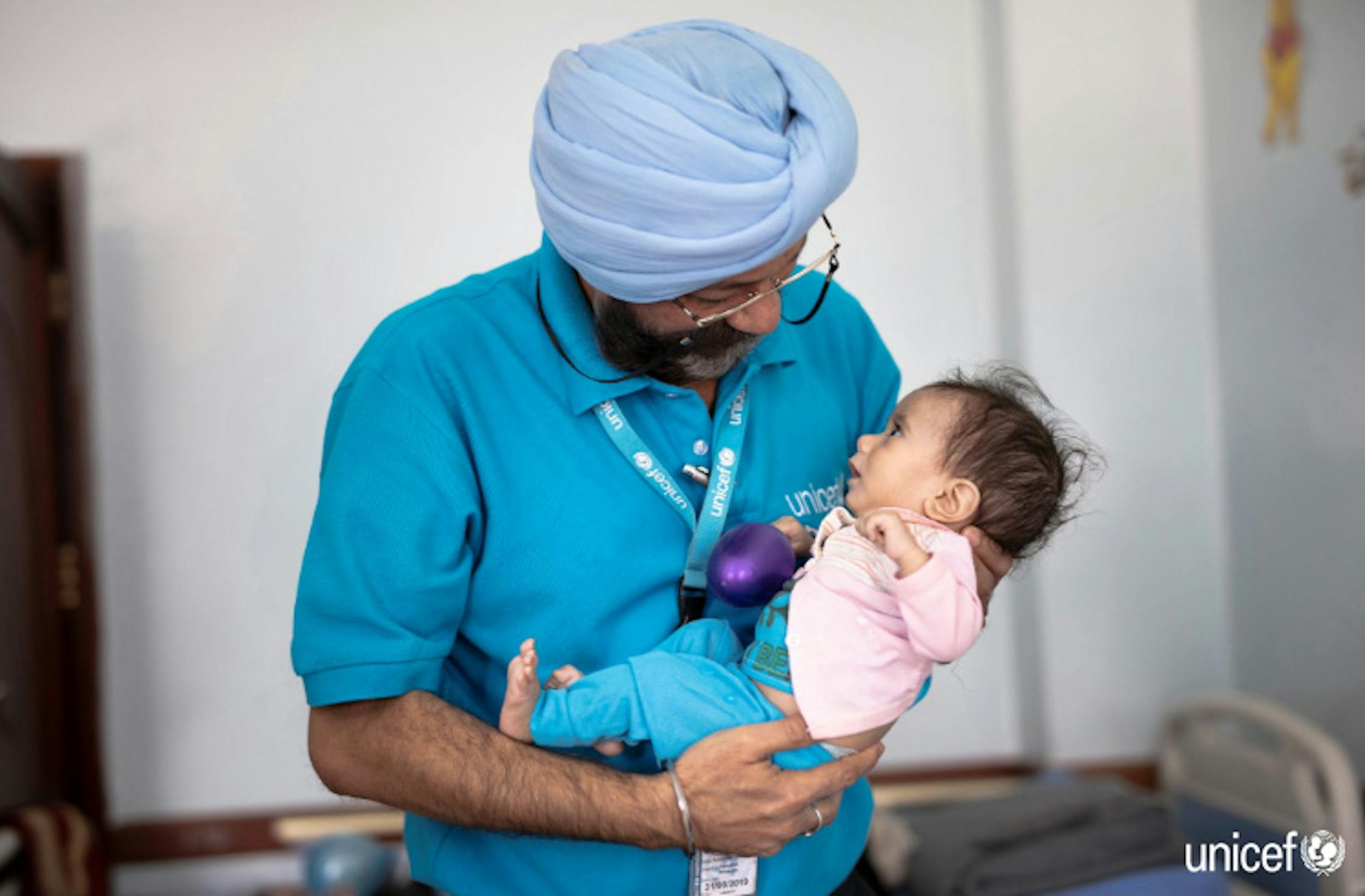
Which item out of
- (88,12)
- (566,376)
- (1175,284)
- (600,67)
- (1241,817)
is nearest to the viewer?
(600,67)

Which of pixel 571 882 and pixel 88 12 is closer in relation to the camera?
pixel 571 882

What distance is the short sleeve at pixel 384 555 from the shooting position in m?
1.40

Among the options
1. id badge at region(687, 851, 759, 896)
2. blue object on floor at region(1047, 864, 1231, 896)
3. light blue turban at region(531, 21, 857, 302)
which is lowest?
blue object on floor at region(1047, 864, 1231, 896)

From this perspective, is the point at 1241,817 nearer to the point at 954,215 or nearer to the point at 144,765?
the point at 954,215

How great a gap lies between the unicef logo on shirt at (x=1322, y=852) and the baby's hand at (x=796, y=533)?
2.06m

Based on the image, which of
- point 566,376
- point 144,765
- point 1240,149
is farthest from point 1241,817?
point 144,765

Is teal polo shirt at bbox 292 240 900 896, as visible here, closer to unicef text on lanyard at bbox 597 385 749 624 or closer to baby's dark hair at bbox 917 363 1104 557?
unicef text on lanyard at bbox 597 385 749 624

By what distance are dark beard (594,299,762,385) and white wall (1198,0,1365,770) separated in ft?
7.89

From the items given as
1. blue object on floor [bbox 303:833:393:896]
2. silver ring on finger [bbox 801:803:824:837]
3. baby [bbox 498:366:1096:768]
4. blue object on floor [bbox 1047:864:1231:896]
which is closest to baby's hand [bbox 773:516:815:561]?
baby [bbox 498:366:1096:768]

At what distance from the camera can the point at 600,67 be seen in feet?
4.73

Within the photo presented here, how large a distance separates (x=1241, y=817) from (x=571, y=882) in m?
2.62

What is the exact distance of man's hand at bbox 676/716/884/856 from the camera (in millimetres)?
1432

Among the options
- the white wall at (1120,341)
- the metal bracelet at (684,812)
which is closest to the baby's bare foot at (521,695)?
the metal bracelet at (684,812)

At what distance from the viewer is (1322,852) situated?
9.95ft
